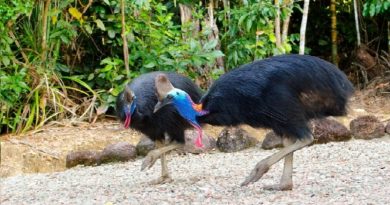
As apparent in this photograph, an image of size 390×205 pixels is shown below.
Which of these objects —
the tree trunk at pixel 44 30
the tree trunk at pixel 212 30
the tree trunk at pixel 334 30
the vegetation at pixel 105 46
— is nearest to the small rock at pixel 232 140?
the vegetation at pixel 105 46

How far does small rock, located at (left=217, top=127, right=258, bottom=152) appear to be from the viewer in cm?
898

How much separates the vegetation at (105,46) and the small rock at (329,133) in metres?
1.32

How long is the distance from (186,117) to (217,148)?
3.15m

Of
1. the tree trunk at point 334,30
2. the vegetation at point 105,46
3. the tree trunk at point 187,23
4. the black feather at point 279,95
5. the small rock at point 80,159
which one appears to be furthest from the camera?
the tree trunk at point 334,30

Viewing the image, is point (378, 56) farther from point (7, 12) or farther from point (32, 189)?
point (32, 189)

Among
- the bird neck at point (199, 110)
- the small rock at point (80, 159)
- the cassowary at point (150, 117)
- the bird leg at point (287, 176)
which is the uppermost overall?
the bird neck at point (199, 110)

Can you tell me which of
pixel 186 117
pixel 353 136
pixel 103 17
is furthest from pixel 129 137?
pixel 186 117

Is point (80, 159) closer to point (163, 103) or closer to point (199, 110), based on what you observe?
point (163, 103)

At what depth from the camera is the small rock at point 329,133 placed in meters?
9.05

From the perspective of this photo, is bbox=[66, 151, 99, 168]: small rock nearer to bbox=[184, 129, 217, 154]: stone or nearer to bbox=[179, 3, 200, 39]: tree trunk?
bbox=[184, 129, 217, 154]: stone

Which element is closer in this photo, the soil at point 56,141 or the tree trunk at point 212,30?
the soil at point 56,141

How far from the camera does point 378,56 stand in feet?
40.6

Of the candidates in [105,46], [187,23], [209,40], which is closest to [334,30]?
[209,40]

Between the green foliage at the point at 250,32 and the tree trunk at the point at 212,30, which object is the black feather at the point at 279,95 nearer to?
the green foliage at the point at 250,32
